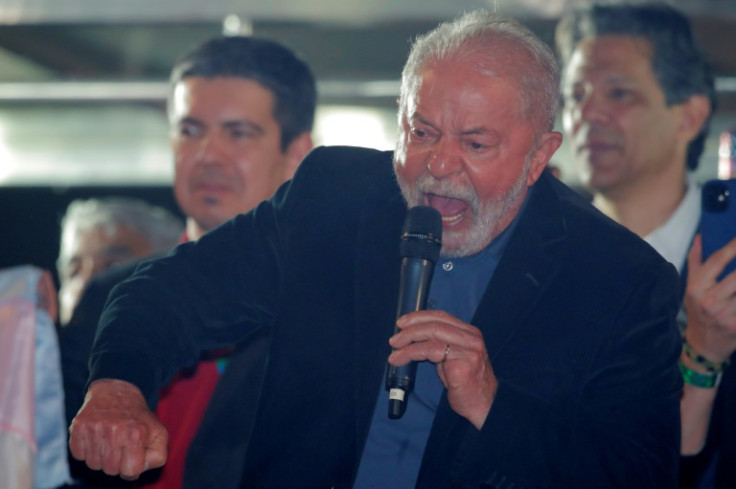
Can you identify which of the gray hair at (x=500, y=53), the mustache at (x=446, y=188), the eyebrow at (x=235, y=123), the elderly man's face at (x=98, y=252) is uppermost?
the gray hair at (x=500, y=53)

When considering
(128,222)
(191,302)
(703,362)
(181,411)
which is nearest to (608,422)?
(703,362)

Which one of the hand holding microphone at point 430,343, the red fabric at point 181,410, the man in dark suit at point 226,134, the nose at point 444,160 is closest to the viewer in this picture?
the hand holding microphone at point 430,343

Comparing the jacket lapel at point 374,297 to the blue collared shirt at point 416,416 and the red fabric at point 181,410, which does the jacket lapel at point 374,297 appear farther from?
the red fabric at point 181,410

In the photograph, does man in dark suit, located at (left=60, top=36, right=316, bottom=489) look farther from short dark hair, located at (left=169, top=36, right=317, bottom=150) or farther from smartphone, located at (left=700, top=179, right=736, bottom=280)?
smartphone, located at (left=700, top=179, right=736, bottom=280)

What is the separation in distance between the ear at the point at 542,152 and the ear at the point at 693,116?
3.89 ft

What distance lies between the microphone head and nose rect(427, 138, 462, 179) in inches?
3.8

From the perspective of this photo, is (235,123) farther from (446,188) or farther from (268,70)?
Result: (446,188)

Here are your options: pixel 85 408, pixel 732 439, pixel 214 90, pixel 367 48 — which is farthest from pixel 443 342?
pixel 367 48

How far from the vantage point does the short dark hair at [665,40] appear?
3.12 metres

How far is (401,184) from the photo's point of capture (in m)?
1.97

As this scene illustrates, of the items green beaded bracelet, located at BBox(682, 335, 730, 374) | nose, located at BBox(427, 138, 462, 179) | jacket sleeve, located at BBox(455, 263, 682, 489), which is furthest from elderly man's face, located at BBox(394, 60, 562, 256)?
green beaded bracelet, located at BBox(682, 335, 730, 374)

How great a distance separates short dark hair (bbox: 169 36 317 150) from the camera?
9.92 feet

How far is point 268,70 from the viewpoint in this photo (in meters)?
3.07

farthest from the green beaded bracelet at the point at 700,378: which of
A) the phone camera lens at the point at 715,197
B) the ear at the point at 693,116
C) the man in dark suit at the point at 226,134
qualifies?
the man in dark suit at the point at 226,134
